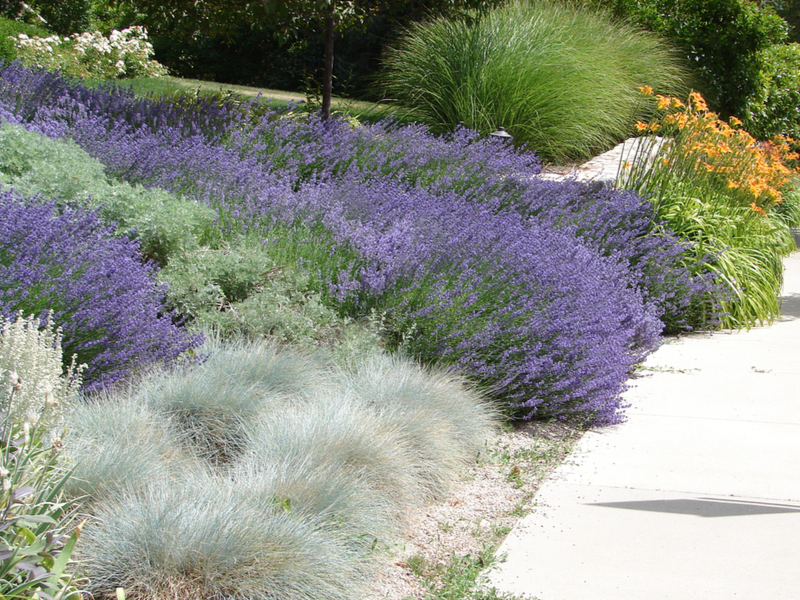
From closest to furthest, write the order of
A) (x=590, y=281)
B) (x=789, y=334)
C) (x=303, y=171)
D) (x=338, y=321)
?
(x=338, y=321) < (x=590, y=281) < (x=789, y=334) < (x=303, y=171)

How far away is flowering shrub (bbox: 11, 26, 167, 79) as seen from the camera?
563 inches

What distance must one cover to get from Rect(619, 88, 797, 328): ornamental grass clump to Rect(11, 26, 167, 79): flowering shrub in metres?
10.3

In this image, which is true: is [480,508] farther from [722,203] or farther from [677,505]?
[722,203]

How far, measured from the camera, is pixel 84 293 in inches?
148

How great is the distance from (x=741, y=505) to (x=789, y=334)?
3774 mm

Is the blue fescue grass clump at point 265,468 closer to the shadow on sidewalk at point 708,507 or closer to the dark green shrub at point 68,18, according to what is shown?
the shadow on sidewalk at point 708,507

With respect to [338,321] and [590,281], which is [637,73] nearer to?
[590,281]

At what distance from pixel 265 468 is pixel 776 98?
1441 centimetres

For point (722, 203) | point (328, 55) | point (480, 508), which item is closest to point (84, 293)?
point (480, 508)

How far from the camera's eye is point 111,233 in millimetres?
4766

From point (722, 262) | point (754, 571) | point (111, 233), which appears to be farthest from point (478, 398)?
point (722, 262)

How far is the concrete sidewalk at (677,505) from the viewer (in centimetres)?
288

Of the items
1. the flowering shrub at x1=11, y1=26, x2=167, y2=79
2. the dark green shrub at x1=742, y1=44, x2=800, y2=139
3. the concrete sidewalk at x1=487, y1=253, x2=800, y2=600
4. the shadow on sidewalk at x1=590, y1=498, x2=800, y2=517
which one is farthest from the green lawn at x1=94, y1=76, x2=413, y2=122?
the shadow on sidewalk at x1=590, y1=498, x2=800, y2=517

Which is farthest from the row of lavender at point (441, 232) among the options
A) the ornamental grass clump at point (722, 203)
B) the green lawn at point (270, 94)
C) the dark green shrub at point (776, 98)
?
the dark green shrub at point (776, 98)
